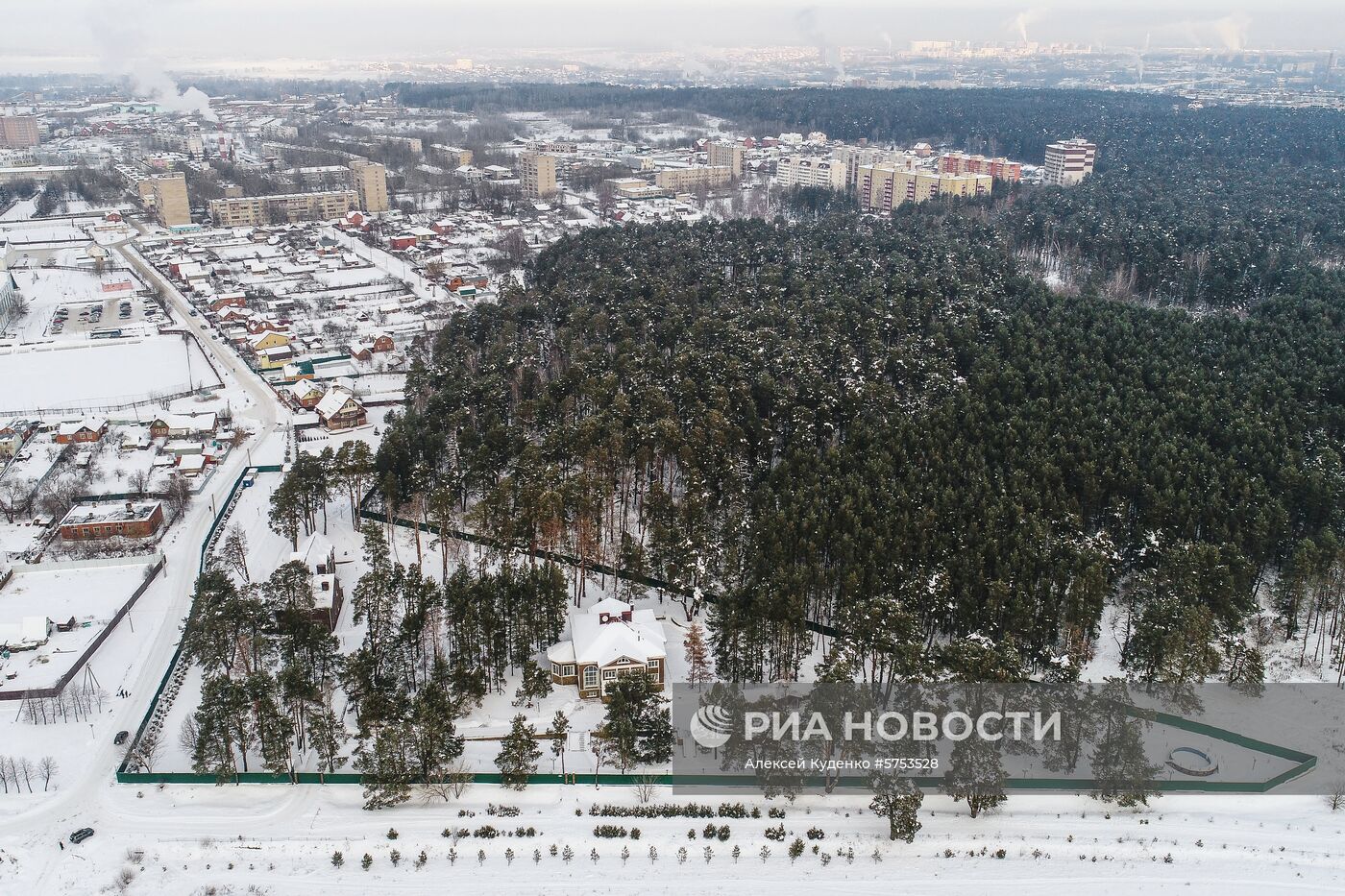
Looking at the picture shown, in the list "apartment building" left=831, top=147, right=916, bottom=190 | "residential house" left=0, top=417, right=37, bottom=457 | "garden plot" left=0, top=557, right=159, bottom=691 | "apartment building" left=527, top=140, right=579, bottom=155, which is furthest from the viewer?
"apartment building" left=527, top=140, right=579, bottom=155

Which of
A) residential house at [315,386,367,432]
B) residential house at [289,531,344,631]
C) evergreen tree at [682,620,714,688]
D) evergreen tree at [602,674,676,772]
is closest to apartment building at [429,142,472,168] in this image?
Result: residential house at [315,386,367,432]

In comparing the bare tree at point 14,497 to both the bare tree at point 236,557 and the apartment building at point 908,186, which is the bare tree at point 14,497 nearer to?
the bare tree at point 236,557

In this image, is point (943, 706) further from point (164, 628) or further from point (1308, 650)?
point (164, 628)

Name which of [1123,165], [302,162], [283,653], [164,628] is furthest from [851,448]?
[302,162]

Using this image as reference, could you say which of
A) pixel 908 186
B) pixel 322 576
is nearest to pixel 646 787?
pixel 322 576

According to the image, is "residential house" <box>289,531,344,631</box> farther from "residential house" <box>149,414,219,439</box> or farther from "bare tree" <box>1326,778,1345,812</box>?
"bare tree" <box>1326,778,1345,812</box>

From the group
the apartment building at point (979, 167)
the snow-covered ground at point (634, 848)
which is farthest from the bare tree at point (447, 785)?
the apartment building at point (979, 167)

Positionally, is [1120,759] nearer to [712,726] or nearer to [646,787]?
[712,726]
